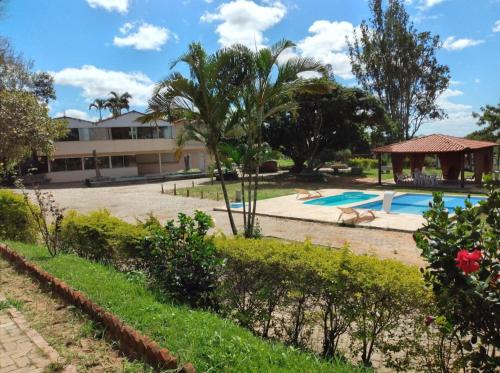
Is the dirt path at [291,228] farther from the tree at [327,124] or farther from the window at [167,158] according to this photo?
the window at [167,158]

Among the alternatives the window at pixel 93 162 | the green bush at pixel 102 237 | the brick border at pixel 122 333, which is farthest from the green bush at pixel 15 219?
the window at pixel 93 162

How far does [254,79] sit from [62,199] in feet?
60.0

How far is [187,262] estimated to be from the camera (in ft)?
16.0

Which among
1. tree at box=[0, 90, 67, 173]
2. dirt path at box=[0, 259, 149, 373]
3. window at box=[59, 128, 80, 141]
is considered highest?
window at box=[59, 128, 80, 141]

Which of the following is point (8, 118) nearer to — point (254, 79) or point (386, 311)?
point (254, 79)

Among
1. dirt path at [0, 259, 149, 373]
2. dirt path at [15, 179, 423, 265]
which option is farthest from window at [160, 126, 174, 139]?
dirt path at [0, 259, 149, 373]

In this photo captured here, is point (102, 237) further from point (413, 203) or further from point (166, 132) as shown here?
point (166, 132)

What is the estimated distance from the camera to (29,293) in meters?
5.73

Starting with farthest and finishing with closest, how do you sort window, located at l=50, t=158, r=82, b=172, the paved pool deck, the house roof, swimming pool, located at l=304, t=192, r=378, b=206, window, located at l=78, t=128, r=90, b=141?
1. window, located at l=50, t=158, r=82, b=172
2. window, located at l=78, t=128, r=90, b=141
3. the house roof
4. swimming pool, located at l=304, t=192, r=378, b=206
5. the paved pool deck

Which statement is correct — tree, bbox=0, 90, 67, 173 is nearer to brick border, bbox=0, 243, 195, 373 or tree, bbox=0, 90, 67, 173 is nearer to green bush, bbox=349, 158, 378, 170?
brick border, bbox=0, 243, 195, 373

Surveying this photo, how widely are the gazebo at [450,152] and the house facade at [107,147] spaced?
59.0ft

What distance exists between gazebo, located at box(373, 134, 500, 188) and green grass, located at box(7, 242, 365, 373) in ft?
76.2

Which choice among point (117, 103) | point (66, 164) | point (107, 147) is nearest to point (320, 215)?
point (107, 147)

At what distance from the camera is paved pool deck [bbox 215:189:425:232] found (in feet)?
41.3
